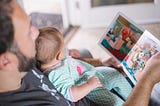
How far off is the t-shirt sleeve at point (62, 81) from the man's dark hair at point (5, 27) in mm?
361

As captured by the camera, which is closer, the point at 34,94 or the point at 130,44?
the point at 34,94

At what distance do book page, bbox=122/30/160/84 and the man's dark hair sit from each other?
2.03 feet

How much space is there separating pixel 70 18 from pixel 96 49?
0.81m

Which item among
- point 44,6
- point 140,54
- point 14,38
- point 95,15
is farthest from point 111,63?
point 44,6

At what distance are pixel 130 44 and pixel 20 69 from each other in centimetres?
61

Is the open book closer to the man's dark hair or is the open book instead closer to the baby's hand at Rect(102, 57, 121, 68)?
the baby's hand at Rect(102, 57, 121, 68)

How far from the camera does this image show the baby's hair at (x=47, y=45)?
1119mm

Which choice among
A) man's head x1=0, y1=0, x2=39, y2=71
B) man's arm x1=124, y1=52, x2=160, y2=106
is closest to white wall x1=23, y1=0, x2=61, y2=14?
man's arm x1=124, y1=52, x2=160, y2=106

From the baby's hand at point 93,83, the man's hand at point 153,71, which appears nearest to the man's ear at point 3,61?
the baby's hand at point 93,83

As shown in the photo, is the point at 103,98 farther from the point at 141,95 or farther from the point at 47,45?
the point at 47,45

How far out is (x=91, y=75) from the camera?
128cm

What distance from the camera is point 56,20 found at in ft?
11.5

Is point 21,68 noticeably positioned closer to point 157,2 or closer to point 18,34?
point 18,34

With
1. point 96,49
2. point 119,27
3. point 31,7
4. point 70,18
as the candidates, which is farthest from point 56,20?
point 119,27
